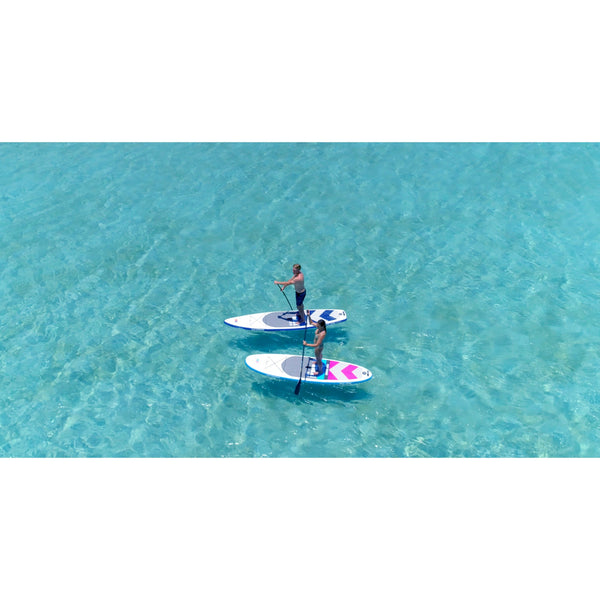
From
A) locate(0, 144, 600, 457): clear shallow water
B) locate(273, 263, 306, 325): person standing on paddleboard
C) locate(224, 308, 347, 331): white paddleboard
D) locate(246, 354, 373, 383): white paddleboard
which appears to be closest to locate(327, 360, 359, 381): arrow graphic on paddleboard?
locate(246, 354, 373, 383): white paddleboard

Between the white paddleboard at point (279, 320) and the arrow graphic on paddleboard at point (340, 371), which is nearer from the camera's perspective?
the arrow graphic on paddleboard at point (340, 371)

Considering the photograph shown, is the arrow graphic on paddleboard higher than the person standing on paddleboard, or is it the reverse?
the person standing on paddleboard

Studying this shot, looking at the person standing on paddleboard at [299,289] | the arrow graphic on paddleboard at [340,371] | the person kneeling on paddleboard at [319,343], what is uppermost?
the person standing on paddleboard at [299,289]

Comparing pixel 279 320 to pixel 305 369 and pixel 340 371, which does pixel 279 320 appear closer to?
pixel 305 369

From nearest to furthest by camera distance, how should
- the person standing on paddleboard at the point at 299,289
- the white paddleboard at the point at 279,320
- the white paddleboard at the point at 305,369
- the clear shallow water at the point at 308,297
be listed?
the clear shallow water at the point at 308,297
the white paddleboard at the point at 305,369
the person standing on paddleboard at the point at 299,289
the white paddleboard at the point at 279,320

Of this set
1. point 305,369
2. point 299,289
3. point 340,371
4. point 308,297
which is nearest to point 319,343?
point 305,369

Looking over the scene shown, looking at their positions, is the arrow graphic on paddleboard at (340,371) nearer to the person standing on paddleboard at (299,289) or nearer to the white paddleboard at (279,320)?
the white paddleboard at (279,320)

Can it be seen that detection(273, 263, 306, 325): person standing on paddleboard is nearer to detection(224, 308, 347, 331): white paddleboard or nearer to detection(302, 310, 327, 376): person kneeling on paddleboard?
detection(224, 308, 347, 331): white paddleboard

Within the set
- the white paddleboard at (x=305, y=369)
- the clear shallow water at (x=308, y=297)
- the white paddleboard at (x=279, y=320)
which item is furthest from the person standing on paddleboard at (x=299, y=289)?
the white paddleboard at (x=305, y=369)
